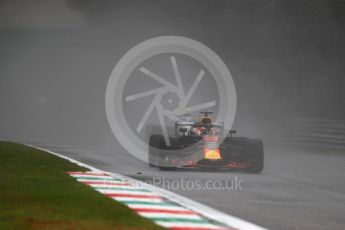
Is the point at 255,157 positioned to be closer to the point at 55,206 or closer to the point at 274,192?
the point at 274,192

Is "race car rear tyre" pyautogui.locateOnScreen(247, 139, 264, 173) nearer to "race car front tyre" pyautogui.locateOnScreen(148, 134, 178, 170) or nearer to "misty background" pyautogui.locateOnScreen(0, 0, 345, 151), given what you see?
"race car front tyre" pyautogui.locateOnScreen(148, 134, 178, 170)

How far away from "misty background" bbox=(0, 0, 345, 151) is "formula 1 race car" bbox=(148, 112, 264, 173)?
1183 cm

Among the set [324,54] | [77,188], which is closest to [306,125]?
[324,54]

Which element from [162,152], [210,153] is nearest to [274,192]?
[210,153]

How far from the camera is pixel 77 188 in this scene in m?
9.94

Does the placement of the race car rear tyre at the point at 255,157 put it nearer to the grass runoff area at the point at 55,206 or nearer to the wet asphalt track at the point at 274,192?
the wet asphalt track at the point at 274,192

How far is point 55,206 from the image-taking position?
794cm

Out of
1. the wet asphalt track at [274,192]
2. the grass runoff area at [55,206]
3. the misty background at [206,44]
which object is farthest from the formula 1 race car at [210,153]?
the misty background at [206,44]

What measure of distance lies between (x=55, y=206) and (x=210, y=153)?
7507 mm

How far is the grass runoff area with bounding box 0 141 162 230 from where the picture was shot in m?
6.74

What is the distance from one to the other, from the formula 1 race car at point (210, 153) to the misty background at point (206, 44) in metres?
11.8

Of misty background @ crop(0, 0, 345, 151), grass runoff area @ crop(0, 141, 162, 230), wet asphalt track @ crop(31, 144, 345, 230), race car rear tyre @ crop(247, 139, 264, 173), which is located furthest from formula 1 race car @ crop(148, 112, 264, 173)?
misty background @ crop(0, 0, 345, 151)

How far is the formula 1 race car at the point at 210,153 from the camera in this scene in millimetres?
15164

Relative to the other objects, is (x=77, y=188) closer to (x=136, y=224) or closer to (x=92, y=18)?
(x=136, y=224)
